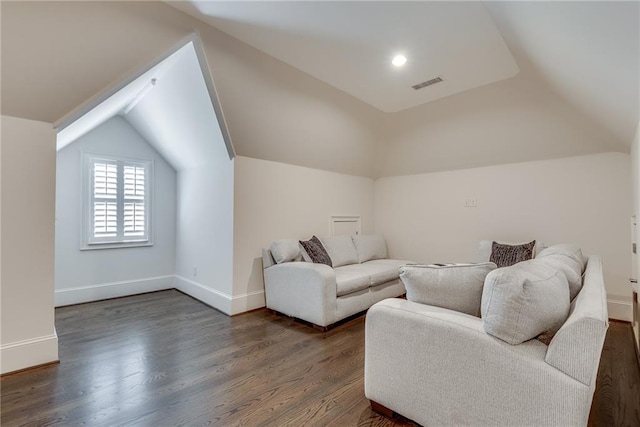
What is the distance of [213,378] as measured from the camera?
2.11 meters

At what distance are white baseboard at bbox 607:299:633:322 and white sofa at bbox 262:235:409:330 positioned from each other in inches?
89.3

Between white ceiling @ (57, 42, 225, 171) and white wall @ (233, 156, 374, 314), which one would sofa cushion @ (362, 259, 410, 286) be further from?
white ceiling @ (57, 42, 225, 171)

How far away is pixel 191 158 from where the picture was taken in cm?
412

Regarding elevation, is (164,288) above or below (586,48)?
below

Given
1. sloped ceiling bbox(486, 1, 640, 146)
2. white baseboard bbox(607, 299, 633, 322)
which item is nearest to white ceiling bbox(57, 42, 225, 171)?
sloped ceiling bbox(486, 1, 640, 146)

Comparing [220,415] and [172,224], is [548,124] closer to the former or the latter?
[220,415]

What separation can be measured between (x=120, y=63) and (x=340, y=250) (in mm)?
2997

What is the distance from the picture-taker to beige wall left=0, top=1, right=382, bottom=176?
1903mm

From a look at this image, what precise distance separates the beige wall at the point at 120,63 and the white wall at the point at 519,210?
229cm

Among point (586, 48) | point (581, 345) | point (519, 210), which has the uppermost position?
point (586, 48)

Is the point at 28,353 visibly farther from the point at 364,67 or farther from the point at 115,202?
the point at 364,67

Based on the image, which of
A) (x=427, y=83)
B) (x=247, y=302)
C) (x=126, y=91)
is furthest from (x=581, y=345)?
(x=126, y=91)

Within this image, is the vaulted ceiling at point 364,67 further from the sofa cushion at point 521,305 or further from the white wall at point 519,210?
the sofa cushion at point 521,305

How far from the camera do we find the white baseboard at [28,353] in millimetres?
2119
